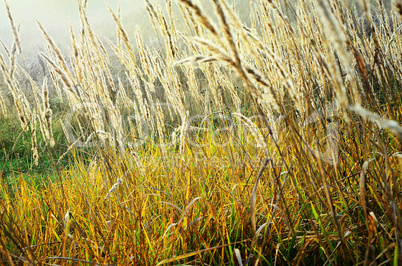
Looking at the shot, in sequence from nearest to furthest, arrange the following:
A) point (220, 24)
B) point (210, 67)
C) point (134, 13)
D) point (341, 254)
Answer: point (220, 24), point (341, 254), point (210, 67), point (134, 13)

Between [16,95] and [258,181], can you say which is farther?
[16,95]

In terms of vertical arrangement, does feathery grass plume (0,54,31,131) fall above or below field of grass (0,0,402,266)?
above

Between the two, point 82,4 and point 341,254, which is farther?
point 82,4

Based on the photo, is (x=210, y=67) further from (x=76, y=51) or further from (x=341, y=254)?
(x=341, y=254)

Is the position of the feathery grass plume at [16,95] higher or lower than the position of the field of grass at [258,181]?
higher

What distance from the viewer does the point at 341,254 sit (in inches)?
30.5

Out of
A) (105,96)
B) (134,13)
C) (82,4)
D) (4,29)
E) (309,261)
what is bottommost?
(309,261)

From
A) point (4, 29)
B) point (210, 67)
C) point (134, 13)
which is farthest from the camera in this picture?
point (4, 29)

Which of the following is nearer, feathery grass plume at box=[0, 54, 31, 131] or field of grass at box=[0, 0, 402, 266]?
field of grass at box=[0, 0, 402, 266]

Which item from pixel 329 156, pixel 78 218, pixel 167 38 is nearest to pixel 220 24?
pixel 167 38

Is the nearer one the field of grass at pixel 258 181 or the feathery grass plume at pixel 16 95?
the field of grass at pixel 258 181

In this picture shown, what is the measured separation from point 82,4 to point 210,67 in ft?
1.98

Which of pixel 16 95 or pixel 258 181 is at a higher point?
pixel 16 95

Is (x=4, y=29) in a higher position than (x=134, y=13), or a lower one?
higher
